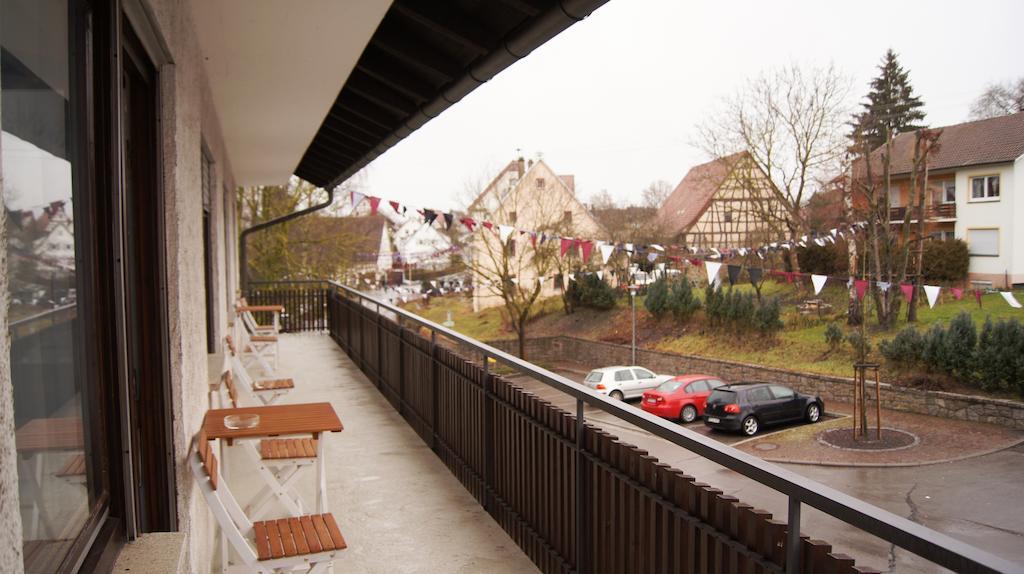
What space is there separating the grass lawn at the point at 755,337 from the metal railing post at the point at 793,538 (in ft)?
81.8

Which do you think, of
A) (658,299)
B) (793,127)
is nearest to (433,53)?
(658,299)

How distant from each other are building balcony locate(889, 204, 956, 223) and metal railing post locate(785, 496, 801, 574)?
3065cm

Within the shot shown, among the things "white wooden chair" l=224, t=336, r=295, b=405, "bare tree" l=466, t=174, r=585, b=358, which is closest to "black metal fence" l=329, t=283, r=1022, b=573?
"white wooden chair" l=224, t=336, r=295, b=405

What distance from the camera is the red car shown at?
2103 cm

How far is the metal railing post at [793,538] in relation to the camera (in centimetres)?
161

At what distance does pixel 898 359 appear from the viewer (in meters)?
23.3

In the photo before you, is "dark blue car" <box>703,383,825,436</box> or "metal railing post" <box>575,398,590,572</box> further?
"dark blue car" <box>703,383,825,436</box>

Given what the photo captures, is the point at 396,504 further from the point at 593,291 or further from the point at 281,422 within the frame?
the point at 593,291

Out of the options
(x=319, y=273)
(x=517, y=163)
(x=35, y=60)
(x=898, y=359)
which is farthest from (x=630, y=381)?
(x=35, y=60)

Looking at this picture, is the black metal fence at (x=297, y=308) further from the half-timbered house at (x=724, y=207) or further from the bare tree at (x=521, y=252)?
the half-timbered house at (x=724, y=207)

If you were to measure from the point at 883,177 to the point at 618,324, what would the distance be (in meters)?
11.9

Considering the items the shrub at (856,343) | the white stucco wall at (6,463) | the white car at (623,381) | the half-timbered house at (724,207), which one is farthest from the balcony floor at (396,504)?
the half-timbered house at (724,207)

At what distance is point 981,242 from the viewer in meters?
29.3

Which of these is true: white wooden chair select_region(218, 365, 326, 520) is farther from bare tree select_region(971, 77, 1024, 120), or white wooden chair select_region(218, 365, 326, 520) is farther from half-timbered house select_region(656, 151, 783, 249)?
bare tree select_region(971, 77, 1024, 120)
